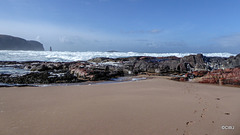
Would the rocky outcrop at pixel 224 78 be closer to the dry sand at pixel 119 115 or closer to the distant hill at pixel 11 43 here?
the dry sand at pixel 119 115

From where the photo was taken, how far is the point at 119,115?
135 inches

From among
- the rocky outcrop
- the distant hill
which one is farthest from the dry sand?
the distant hill

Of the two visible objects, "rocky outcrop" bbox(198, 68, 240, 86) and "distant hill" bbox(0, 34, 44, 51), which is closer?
"rocky outcrop" bbox(198, 68, 240, 86)

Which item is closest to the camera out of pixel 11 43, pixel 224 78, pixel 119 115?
pixel 119 115

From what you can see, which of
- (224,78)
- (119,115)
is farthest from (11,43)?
(224,78)

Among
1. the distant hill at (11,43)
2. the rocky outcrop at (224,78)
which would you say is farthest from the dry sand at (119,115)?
the distant hill at (11,43)

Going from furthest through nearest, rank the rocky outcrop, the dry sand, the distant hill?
the distant hill < the rocky outcrop < the dry sand

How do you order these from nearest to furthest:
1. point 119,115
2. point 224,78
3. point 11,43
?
1. point 119,115
2. point 224,78
3. point 11,43

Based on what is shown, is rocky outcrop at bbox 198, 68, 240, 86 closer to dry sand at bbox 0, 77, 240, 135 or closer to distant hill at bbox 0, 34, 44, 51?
dry sand at bbox 0, 77, 240, 135

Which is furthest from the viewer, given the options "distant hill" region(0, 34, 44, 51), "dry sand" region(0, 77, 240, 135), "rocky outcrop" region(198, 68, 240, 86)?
"distant hill" region(0, 34, 44, 51)

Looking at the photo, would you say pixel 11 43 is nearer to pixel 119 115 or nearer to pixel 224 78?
pixel 119 115

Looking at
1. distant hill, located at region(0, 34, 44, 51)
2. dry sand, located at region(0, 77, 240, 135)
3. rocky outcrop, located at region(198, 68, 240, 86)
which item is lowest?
dry sand, located at region(0, 77, 240, 135)

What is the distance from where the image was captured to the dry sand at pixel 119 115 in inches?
109

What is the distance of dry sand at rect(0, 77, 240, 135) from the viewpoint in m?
2.78
